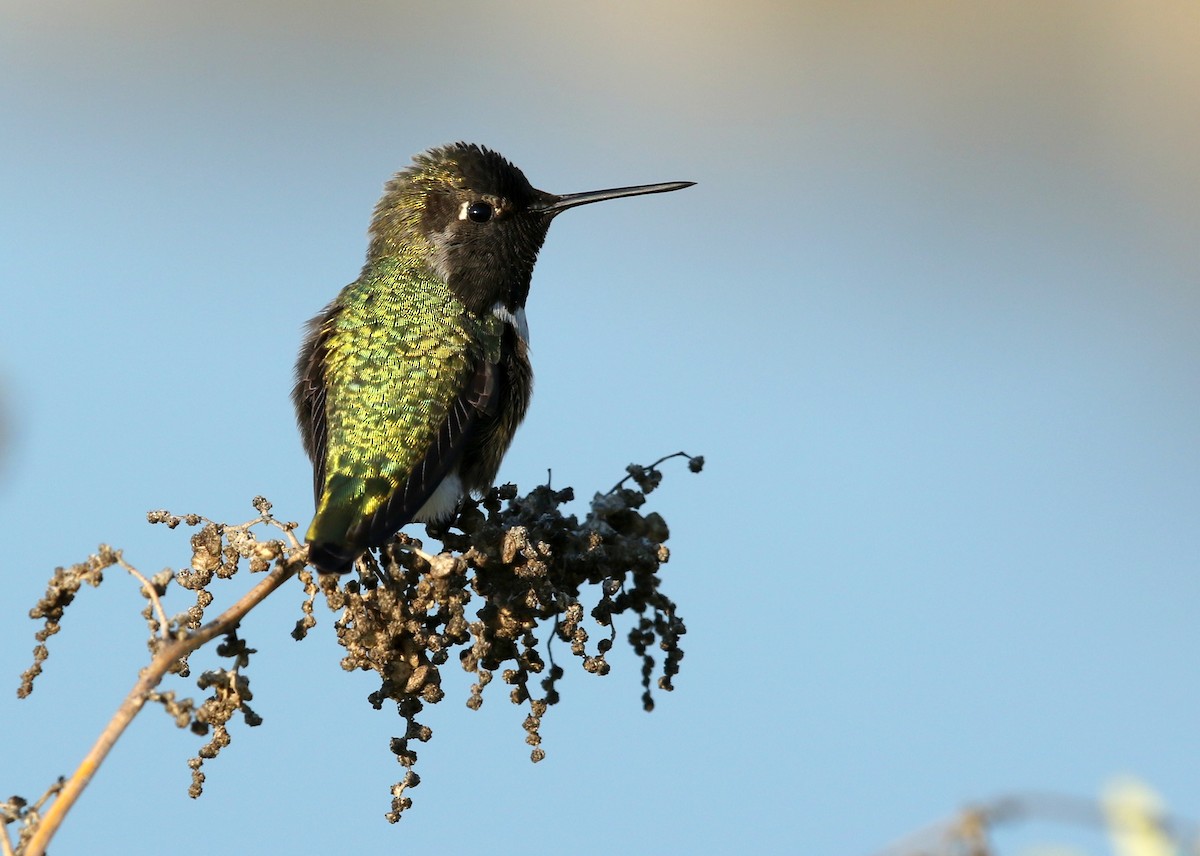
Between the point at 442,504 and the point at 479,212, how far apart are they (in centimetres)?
166

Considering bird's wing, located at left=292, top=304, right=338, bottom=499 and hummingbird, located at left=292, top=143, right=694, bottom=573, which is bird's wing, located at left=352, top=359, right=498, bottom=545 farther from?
bird's wing, located at left=292, top=304, right=338, bottom=499

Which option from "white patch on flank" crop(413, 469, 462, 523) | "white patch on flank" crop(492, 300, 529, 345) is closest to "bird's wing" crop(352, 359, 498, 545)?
"white patch on flank" crop(413, 469, 462, 523)

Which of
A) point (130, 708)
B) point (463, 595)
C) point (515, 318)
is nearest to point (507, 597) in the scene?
point (463, 595)

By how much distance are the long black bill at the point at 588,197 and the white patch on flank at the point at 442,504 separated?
69.3 inches

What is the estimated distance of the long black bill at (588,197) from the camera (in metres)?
5.96

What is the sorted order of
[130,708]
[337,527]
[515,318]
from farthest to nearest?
[515,318]
[337,527]
[130,708]

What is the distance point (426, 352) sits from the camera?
15.8 ft

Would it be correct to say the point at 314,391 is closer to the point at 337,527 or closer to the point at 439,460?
the point at 439,460

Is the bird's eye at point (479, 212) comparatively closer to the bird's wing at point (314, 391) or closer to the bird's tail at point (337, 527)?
the bird's wing at point (314, 391)

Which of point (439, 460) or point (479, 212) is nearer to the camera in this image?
point (439, 460)

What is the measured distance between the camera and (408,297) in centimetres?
523

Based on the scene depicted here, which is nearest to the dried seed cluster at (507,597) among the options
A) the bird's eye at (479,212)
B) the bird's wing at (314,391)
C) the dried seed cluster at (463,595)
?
the dried seed cluster at (463,595)

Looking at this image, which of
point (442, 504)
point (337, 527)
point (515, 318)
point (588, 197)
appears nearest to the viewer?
point (337, 527)

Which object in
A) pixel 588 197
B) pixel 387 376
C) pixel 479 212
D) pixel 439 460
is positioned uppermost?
pixel 588 197
